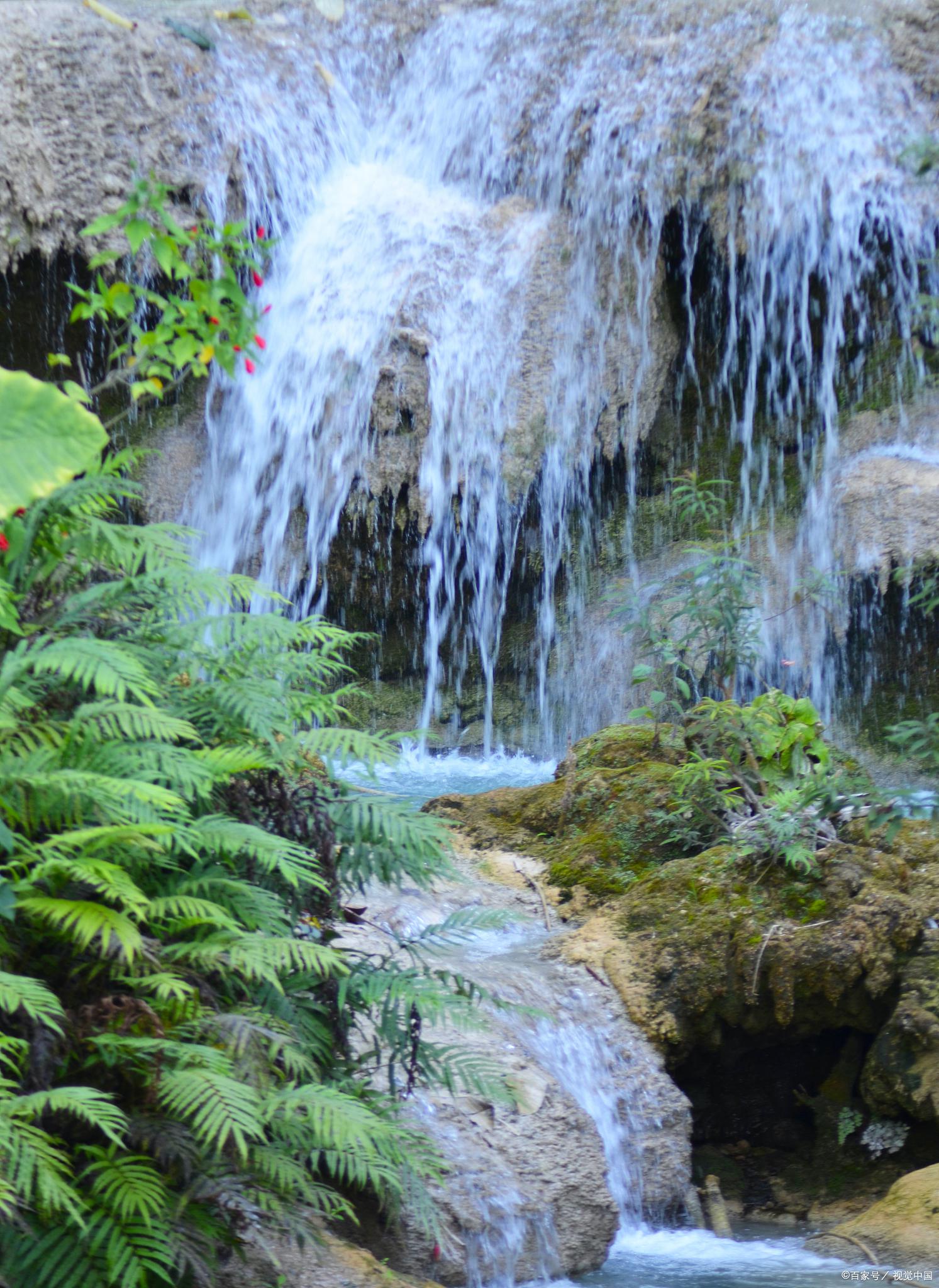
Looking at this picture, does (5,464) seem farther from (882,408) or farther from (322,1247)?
(882,408)

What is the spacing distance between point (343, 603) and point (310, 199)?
3.99 meters

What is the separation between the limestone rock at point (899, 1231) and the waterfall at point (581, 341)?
598 centimetres

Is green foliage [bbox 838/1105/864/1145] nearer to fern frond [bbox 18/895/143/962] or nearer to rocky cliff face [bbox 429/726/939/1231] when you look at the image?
rocky cliff face [bbox 429/726/939/1231]

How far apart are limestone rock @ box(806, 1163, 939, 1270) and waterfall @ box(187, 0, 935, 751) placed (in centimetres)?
598

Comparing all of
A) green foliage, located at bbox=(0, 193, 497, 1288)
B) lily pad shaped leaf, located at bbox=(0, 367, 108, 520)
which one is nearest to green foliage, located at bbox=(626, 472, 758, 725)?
green foliage, located at bbox=(0, 193, 497, 1288)

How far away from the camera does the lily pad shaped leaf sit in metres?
1.87

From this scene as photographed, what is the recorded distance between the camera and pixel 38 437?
1898mm

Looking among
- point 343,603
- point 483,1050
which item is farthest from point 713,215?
point 483,1050

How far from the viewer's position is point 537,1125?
11.7ft

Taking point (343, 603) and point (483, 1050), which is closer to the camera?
point (483, 1050)

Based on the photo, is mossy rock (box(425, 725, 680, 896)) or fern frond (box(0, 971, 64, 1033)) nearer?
fern frond (box(0, 971, 64, 1033))

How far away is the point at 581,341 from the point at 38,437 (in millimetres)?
8649

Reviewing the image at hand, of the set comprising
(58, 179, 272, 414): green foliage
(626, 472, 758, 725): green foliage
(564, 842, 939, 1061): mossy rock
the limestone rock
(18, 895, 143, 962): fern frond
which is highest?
(58, 179, 272, 414): green foliage

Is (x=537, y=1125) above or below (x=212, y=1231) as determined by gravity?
below
